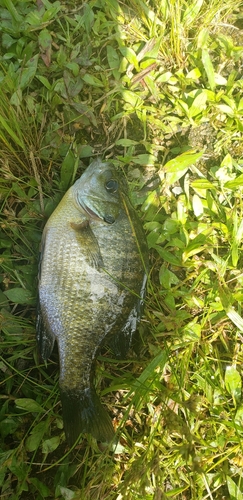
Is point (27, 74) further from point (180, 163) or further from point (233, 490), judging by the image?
point (233, 490)

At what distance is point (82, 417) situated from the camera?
94.6 inches

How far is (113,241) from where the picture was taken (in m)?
2.40

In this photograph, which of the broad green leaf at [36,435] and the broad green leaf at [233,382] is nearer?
the broad green leaf at [36,435]

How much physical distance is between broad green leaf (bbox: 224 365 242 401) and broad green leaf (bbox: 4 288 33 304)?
4.52 feet

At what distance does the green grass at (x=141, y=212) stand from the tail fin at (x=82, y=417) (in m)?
0.15

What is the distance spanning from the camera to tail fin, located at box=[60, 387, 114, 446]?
2.40 metres

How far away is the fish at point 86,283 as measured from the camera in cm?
238

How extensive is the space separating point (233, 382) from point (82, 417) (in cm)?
104

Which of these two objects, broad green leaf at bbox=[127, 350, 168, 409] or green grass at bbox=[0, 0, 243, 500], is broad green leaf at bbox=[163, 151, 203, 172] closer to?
green grass at bbox=[0, 0, 243, 500]

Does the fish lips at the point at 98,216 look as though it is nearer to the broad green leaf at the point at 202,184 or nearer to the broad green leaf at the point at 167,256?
the broad green leaf at the point at 167,256

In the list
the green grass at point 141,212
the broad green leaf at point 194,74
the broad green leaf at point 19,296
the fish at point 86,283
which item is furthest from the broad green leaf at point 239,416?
the broad green leaf at point 194,74

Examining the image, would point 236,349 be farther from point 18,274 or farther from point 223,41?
point 223,41

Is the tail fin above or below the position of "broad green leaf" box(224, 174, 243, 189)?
below

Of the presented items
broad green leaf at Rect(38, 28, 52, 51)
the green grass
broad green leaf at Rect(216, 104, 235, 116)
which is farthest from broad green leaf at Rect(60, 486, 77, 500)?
broad green leaf at Rect(38, 28, 52, 51)
